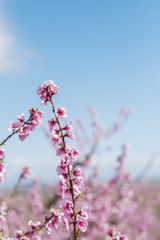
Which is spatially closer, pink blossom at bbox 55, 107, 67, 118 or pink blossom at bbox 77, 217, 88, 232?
pink blossom at bbox 77, 217, 88, 232

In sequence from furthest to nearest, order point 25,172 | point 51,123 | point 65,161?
1. point 25,172
2. point 51,123
3. point 65,161

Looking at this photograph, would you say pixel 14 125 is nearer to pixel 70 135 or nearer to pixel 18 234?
pixel 70 135

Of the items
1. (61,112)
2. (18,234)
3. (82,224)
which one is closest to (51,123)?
(61,112)

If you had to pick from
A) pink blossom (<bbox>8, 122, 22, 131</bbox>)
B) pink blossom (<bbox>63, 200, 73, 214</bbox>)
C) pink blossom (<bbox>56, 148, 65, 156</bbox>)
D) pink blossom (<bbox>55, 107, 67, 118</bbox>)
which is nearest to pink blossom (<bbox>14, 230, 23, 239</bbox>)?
pink blossom (<bbox>63, 200, 73, 214</bbox>)

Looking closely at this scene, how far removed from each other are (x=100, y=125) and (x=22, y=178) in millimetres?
10560

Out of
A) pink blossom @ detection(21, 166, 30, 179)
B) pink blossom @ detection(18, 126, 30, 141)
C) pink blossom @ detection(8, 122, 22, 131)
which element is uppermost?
pink blossom @ detection(21, 166, 30, 179)

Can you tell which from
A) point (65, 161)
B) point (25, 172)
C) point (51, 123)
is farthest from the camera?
point (25, 172)

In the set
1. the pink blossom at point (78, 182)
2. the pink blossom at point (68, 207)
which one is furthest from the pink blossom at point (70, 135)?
the pink blossom at point (68, 207)

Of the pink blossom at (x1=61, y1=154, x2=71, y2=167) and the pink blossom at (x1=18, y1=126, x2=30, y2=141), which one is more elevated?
the pink blossom at (x1=18, y1=126, x2=30, y2=141)

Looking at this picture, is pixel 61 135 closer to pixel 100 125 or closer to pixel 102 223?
pixel 102 223

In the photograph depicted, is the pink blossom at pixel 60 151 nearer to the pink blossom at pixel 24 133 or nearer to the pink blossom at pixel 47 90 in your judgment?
the pink blossom at pixel 24 133

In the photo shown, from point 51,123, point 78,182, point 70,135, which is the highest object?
point 51,123

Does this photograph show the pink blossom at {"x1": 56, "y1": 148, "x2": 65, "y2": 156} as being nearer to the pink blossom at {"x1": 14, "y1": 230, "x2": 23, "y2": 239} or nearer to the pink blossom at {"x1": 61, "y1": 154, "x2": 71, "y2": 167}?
the pink blossom at {"x1": 61, "y1": 154, "x2": 71, "y2": 167}

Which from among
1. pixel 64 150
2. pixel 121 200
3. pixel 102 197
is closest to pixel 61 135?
pixel 64 150
